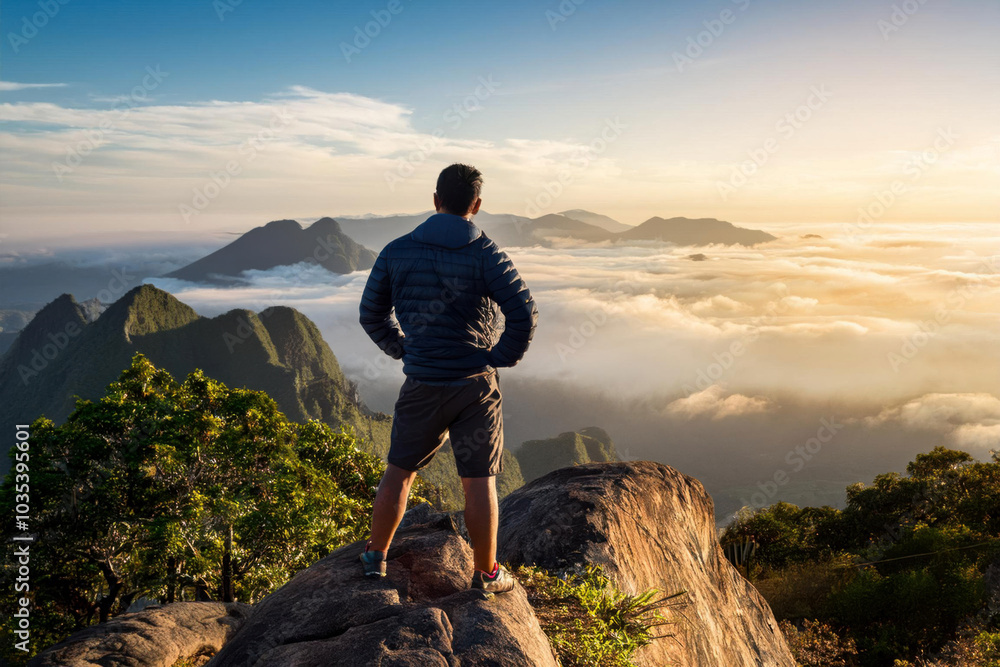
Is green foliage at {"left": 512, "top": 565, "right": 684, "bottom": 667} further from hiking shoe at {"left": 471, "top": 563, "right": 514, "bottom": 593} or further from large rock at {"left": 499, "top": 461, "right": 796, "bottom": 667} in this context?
hiking shoe at {"left": 471, "top": 563, "right": 514, "bottom": 593}

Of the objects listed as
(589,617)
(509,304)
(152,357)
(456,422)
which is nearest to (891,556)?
(589,617)

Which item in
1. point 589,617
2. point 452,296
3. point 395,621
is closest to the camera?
point 395,621

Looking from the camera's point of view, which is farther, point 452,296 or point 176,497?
point 176,497

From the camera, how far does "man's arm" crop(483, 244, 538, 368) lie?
405 cm

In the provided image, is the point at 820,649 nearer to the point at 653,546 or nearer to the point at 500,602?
the point at 653,546

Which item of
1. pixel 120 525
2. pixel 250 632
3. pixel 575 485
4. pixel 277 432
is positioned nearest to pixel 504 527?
pixel 575 485

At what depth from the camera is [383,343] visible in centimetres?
448

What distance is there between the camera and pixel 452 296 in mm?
4090

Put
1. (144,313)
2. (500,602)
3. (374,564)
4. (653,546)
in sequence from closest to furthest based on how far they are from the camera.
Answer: (500,602)
(374,564)
(653,546)
(144,313)

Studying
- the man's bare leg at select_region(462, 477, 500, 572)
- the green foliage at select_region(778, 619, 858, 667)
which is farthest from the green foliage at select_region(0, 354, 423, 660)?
the man's bare leg at select_region(462, 477, 500, 572)

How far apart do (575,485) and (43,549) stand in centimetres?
1788

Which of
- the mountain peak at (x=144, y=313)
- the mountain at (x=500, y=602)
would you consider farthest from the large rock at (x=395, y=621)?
the mountain peak at (x=144, y=313)

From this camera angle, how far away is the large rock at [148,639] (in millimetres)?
10883

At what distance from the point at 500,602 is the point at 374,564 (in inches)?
41.1
